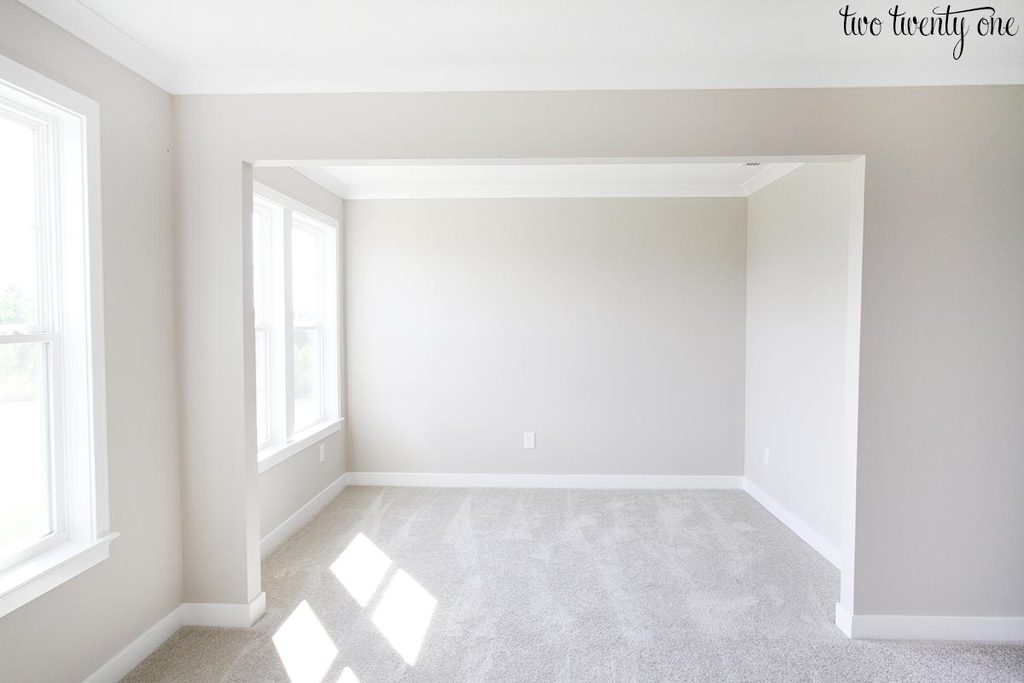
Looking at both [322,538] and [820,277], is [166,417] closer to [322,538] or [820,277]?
[322,538]

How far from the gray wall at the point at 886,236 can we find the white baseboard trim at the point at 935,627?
0.04m

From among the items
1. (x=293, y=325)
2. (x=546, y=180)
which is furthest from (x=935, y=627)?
(x=293, y=325)

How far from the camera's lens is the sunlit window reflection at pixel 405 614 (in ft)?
8.56

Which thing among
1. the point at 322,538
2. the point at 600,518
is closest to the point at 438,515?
the point at 322,538

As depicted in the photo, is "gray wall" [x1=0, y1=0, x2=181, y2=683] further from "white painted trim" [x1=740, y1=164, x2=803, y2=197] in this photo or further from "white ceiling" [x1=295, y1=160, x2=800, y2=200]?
"white painted trim" [x1=740, y1=164, x2=803, y2=197]

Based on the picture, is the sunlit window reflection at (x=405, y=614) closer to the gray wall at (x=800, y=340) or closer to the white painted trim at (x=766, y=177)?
the gray wall at (x=800, y=340)

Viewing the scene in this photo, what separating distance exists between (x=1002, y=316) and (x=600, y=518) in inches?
105

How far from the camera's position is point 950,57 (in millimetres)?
2498

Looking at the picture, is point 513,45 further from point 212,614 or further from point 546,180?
point 212,614

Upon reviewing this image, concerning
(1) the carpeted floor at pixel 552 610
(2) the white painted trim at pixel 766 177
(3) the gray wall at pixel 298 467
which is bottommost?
(1) the carpeted floor at pixel 552 610

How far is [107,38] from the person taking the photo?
2.25m

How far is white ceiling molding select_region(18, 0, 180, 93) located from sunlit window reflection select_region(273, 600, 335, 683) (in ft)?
8.32

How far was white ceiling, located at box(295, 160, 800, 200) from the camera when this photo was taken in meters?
4.29

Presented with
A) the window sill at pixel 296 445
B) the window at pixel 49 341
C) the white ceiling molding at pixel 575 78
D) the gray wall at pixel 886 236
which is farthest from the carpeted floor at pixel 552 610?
the white ceiling molding at pixel 575 78
